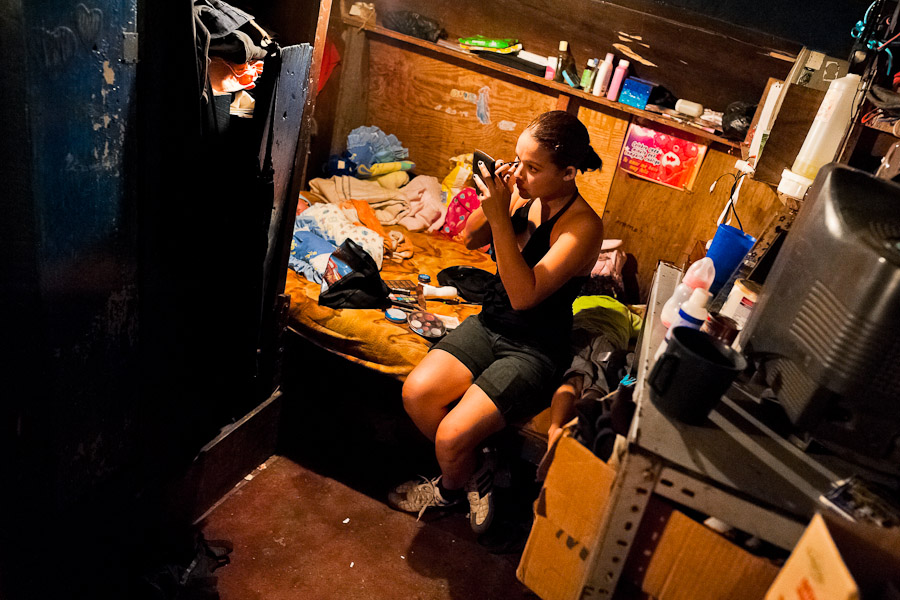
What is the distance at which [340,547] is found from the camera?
95.0 inches

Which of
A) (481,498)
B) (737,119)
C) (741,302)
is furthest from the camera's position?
(737,119)

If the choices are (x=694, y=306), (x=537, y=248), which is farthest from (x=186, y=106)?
(x=694, y=306)

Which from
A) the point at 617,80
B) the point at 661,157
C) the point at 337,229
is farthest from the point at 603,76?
the point at 337,229

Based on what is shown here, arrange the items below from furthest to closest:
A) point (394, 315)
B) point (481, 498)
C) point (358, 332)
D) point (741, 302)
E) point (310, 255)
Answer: point (310, 255)
point (394, 315)
point (358, 332)
point (481, 498)
point (741, 302)

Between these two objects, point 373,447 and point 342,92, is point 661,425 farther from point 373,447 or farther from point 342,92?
point 342,92

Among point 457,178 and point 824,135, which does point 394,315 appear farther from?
point 824,135

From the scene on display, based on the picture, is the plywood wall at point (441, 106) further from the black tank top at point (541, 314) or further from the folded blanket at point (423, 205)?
the black tank top at point (541, 314)

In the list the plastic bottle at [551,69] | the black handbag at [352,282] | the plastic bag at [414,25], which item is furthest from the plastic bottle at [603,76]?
the black handbag at [352,282]

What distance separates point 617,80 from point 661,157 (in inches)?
23.2

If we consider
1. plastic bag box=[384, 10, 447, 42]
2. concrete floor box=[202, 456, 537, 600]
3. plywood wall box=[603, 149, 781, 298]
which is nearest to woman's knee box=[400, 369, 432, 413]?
concrete floor box=[202, 456, 537, 600]

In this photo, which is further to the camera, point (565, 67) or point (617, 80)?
point (565, 67)

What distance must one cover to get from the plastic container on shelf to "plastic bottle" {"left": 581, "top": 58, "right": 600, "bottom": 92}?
6.56 ft

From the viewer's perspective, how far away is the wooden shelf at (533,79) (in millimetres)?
3779

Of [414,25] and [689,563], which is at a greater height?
[414,25]
